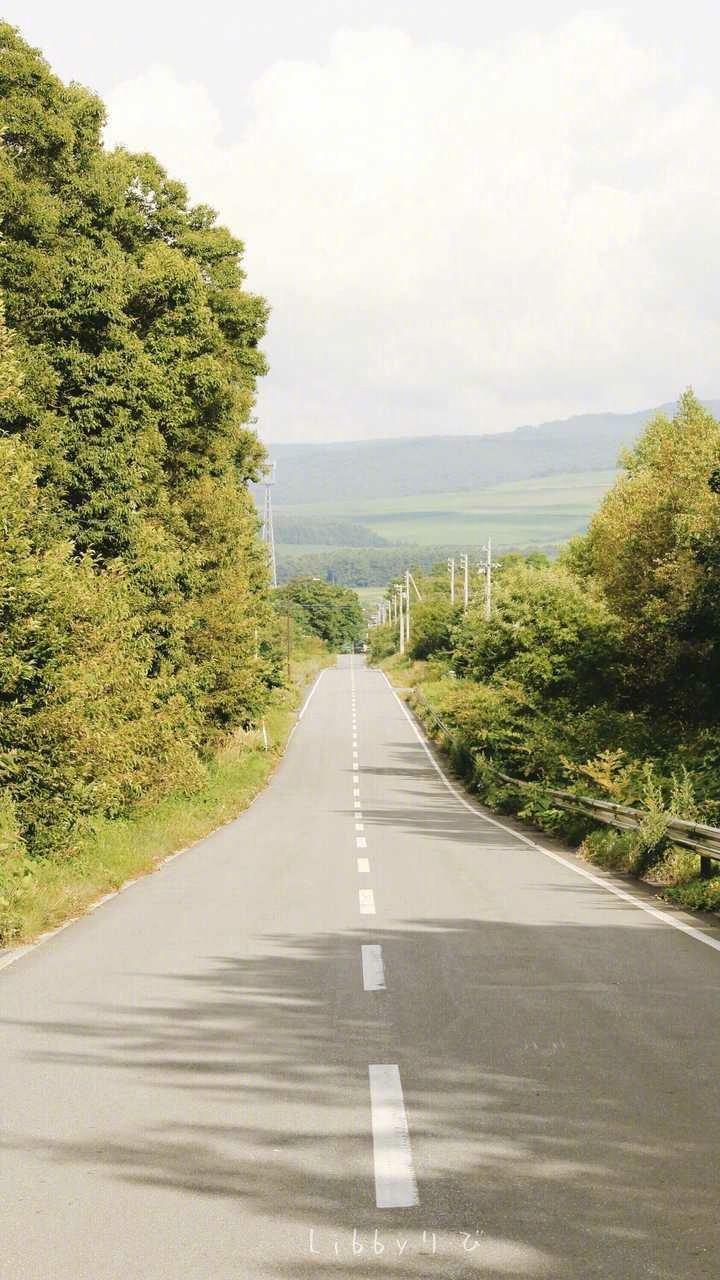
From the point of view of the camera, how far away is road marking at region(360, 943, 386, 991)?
9312 mm

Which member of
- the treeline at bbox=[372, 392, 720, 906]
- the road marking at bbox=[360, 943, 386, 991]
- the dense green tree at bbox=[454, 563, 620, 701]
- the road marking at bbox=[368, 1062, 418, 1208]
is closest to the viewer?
the road marking at bbox=[368, 1062, 418, 1208]

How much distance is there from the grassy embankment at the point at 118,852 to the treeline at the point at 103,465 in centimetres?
49

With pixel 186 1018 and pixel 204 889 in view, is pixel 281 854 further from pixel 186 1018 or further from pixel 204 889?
pixel 186 1018

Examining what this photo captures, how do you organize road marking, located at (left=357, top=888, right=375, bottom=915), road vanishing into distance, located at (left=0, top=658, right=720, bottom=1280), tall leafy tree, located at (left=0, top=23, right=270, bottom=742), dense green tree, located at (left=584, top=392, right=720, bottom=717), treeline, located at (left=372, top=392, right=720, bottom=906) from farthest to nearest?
dense green tree, located at (left=584, top=392, right=720, bottom=717) → tall leafy tree, located at (left=0, top=23, right=270, bottom=742) → treeline, located at (left=372, top=392, right=720, bottom=906) → road marking, located at (left=357, top=888, right=375, bottom=915) → road vanishing into distance, located at (left=0, top=658, right=720, bottom=1280)

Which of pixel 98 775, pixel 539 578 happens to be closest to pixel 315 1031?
pixel 98 775

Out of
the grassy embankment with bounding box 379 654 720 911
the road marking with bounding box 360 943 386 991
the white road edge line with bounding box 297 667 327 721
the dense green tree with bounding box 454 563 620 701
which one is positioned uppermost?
the dense green tree with bounding box 454 563 620 701

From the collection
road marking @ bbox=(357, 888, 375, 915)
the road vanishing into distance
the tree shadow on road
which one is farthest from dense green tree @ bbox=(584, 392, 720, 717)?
the tree shadow on road

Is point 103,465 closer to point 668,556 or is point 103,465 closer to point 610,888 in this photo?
point 610,888

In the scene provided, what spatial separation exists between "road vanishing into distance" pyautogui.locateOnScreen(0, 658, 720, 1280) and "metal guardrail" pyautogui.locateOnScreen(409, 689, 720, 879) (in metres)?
1.42

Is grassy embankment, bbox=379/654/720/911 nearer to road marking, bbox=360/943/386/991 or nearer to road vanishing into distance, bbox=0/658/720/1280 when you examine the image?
road vanishing into distance, bbox=0/658/720/1280

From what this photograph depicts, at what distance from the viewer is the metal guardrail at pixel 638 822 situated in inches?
575

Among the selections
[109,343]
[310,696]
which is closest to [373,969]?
[109,343]

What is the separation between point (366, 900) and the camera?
14859mm

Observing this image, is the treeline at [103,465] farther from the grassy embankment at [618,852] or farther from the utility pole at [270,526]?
the utility pole at [270,526]
